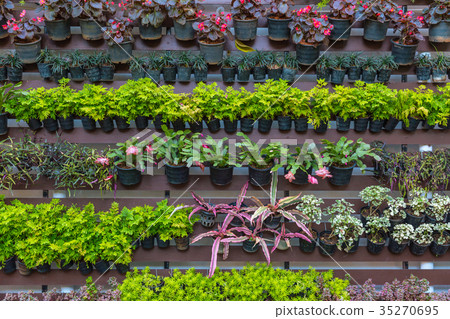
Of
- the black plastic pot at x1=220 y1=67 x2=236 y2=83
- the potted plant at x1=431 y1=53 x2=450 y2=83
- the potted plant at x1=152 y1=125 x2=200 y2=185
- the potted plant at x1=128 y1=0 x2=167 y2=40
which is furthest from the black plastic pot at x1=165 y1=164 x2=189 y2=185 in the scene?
the potted plant at x1=431 y1=53 x2=450 y2=83

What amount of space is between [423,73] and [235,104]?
1635 millimetres

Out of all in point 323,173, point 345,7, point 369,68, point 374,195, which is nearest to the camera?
point 323,173

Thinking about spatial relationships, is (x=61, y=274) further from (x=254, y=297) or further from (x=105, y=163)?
(x=254, y=297)

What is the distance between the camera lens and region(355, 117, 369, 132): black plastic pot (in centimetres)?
349

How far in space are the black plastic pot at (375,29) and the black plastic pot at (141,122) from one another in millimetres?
1987

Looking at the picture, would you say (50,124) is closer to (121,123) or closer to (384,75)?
(121,123)

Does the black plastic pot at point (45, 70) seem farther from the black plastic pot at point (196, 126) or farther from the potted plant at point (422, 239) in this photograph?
the potted plant at point (422, 239)

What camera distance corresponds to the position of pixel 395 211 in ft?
11.0

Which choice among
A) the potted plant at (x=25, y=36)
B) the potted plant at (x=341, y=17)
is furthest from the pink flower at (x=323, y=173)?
the potted plant at (x=25, y=36)

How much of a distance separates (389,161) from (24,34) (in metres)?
3.13

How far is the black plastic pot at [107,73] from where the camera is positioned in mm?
3539

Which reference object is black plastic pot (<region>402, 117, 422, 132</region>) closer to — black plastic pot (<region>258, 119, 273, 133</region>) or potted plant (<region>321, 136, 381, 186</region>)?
potted plant (<region>321, 136, 381, 186</region>)

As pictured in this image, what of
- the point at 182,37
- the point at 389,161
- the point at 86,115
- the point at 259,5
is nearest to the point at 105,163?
the point at 86,115

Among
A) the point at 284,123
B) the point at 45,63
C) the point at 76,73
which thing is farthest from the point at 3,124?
the point at 284,123
